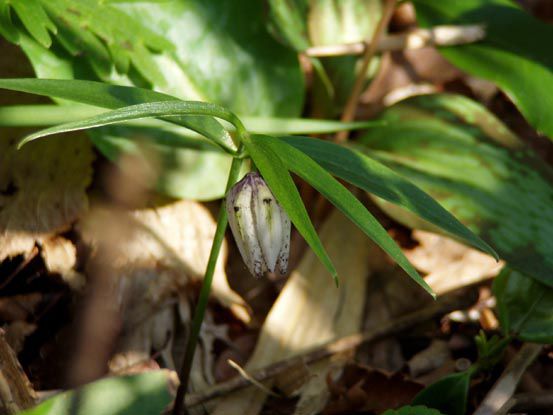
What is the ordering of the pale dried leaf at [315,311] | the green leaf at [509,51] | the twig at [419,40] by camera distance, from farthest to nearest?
the twig at [419,40] → the green leaf at [509,51] → the pale dried leaf at [315,311]

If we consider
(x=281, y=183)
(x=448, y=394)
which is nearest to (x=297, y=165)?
(x=281, y=183)

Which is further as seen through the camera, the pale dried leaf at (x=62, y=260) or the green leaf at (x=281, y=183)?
the pale dried leaf at (x=62, y=260)

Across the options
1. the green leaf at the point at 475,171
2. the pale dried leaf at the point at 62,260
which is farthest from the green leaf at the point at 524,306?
the pale dried leaf at the point at 62,260

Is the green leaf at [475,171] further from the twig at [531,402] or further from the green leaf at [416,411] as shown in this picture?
the green leaf at [416,411]

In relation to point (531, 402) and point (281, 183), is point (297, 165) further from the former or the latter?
point (531, 402)

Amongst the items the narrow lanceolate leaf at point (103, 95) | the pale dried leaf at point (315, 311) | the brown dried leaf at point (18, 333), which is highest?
the narrow lanceolate leaf at point (103, 95)

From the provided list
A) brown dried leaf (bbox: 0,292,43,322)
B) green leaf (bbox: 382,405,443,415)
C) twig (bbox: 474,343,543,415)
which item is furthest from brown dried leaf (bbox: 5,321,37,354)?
twig (bbox: 474,343,543,415)

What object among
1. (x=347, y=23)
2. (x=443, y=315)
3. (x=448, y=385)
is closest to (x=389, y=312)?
(x=443, y=315)
